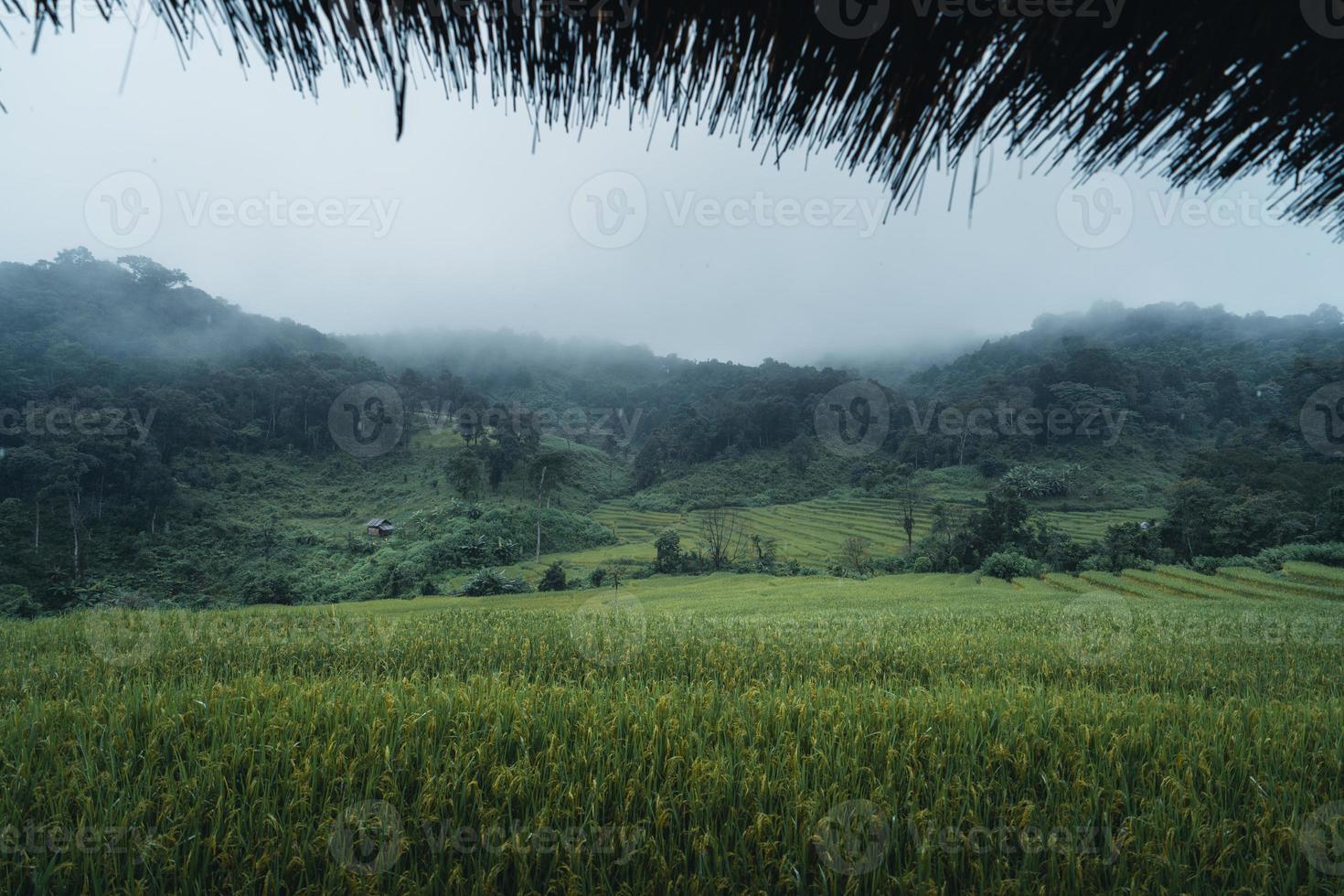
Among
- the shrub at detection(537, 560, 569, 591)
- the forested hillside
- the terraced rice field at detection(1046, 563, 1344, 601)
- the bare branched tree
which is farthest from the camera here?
the bare branched tree

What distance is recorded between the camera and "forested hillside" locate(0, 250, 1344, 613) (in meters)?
33.2

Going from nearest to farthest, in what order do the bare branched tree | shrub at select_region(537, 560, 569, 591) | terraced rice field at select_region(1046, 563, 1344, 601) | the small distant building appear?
terraced rice field at select_region(1046, 563, 1344, 601) → shrub at select_region(537, 560, 569, 591) → the bare branched tree → the small distant building

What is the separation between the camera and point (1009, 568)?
2597 centimetres

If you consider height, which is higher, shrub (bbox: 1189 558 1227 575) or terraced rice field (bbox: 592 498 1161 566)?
shrub (bbox: 1189 558 1227 575)

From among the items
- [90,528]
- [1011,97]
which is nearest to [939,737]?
[1011,97]

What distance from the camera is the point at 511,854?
7.71 ft

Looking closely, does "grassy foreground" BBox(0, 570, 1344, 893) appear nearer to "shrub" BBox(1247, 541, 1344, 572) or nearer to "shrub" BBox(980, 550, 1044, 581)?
"shrub" BBox(980, 550, 1044, 581)

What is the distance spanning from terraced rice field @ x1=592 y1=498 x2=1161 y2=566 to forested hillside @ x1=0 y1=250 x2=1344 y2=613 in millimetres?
2397

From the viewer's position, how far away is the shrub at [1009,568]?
25688mm

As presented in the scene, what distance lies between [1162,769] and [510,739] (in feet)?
12.9

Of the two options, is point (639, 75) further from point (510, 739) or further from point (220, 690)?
point (220, 690)

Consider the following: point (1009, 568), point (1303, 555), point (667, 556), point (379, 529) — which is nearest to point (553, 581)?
point (667, 556)

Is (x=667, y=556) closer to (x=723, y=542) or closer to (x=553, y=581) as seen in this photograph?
(x=723, y=542)

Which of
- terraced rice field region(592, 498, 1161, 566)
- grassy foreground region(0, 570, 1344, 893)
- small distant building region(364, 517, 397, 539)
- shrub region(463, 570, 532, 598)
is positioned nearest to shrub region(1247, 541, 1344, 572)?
terraced rice field region(592, 498, 1161, 566)
